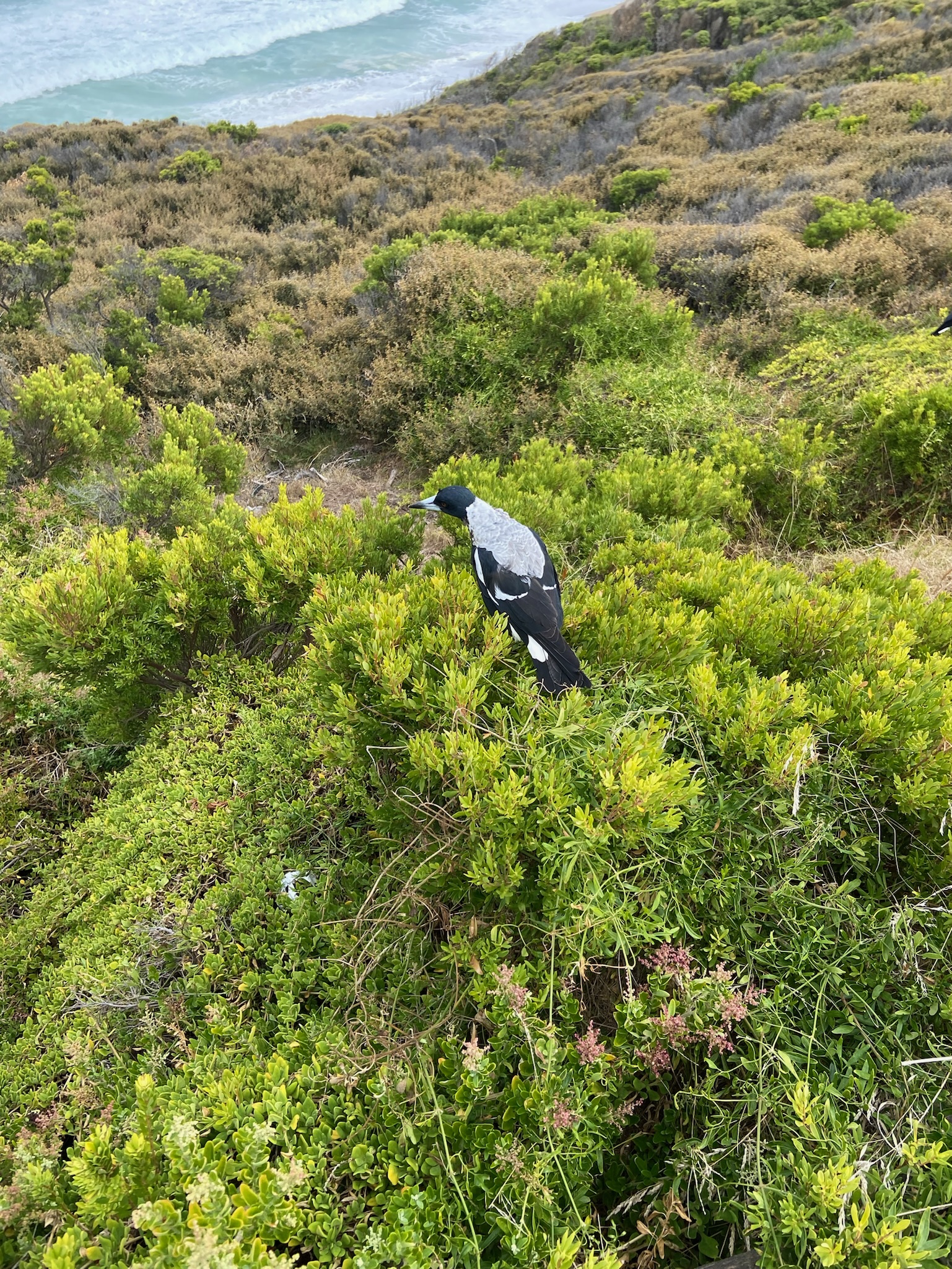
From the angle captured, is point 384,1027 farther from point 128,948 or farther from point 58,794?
point 58,794

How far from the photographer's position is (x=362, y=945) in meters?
2.14

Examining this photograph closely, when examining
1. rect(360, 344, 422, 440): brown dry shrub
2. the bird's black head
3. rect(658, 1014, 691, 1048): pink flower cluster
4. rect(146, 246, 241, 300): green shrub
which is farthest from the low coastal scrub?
rect(146, 246, 241, 300): green shrub

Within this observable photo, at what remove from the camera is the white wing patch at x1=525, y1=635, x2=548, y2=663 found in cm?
241

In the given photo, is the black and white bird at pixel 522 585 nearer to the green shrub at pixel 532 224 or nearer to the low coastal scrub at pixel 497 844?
the low coastal scrub at pixel 497 844

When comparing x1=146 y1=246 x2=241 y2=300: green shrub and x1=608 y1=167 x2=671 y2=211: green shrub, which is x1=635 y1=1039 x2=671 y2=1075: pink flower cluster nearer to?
x1=146 y1=246 x2=241 y2=300: green shrub

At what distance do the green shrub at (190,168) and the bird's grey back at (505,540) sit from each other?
16798 mm

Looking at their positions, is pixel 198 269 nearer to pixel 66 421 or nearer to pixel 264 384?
pixel 264 384

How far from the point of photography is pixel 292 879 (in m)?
2.60

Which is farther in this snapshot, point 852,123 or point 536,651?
point 852,123

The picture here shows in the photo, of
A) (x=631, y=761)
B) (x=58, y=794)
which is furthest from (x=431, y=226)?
(x=631, y=761)

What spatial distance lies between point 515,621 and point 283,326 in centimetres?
810

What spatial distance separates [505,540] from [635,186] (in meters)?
12.4

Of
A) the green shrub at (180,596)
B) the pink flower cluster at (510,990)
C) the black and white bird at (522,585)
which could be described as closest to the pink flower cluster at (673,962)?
the pink flower cluster at (510,990)

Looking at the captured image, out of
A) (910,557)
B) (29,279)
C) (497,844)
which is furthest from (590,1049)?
(29,279)
